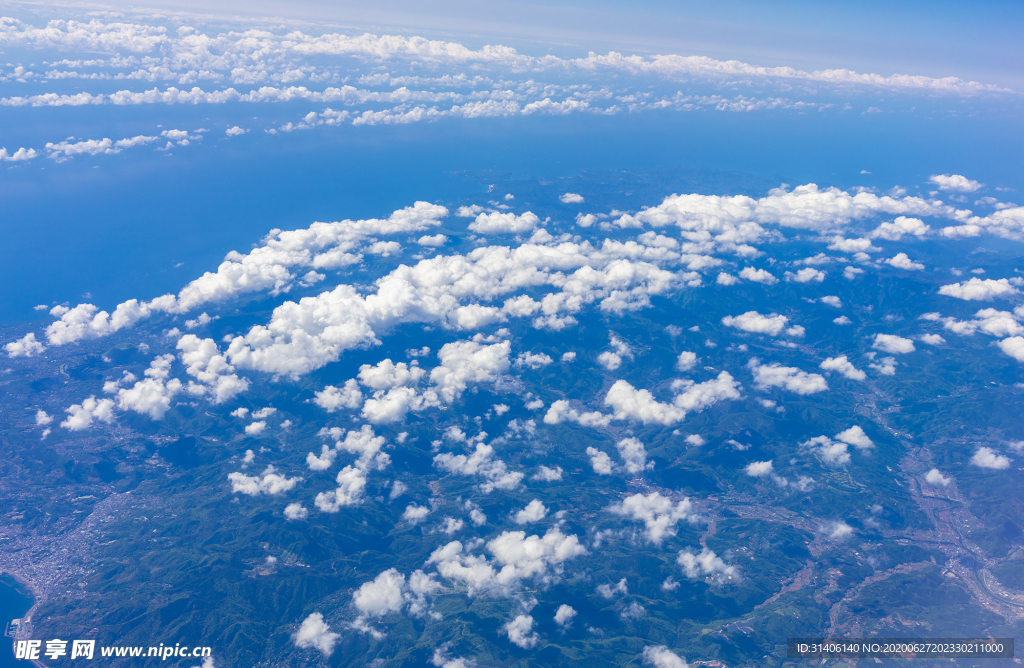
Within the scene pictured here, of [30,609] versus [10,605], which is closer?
[10,605]

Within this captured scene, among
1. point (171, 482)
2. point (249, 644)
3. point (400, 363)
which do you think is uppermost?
point (400, 363)

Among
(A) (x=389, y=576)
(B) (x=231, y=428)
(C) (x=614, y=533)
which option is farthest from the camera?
(B) (x=231, y=428)

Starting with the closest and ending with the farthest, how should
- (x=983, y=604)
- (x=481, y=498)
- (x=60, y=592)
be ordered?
(x=60, y=592) → (x=983, y=604) → (x=481, y=498)

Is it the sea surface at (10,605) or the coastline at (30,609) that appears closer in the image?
the sea surface at (10,605)

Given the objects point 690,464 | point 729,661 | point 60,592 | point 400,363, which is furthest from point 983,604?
point 60,592

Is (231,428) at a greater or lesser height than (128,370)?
lesser

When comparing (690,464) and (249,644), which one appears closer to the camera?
(249,644)

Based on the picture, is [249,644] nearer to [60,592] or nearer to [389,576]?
[389,576]

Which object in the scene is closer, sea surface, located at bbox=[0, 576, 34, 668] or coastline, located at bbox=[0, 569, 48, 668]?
sea surface, located at bbox=[0, 576, 34, 668]

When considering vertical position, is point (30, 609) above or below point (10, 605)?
below

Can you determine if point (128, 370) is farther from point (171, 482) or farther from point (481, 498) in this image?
point (481, 498)
